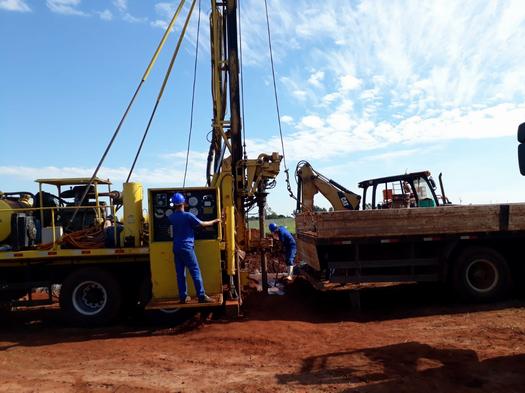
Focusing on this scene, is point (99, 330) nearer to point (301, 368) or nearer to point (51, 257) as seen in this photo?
point (51, 257)

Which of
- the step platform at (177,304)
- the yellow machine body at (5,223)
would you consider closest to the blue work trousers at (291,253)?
the step platform at (177,304)

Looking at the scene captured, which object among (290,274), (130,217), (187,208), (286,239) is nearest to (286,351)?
(187,208)

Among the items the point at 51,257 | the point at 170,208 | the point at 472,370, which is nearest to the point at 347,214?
the point at 170,208

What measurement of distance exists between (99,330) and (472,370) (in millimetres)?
5821

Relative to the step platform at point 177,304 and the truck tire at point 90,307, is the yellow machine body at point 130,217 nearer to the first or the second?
the truck tire at point 90,307

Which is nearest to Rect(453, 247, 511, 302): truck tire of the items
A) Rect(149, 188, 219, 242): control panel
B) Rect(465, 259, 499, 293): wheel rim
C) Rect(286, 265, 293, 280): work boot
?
Rect(465, 259, 499, 293): wheel rim

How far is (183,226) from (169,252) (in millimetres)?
657

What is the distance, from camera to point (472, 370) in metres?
5.21

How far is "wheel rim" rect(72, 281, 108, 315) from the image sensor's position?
835 cm

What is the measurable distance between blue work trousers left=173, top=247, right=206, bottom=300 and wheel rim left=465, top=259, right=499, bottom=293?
5.07 meters

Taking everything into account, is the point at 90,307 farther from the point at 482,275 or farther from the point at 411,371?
the point at 482,275

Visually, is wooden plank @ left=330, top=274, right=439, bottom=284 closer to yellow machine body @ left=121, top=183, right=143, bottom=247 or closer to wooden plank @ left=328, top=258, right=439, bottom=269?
wooden plank @ left=328, top=258, right=439, bottom=269

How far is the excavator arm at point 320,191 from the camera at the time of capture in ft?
36.2

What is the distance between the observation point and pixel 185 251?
25.1 feet
